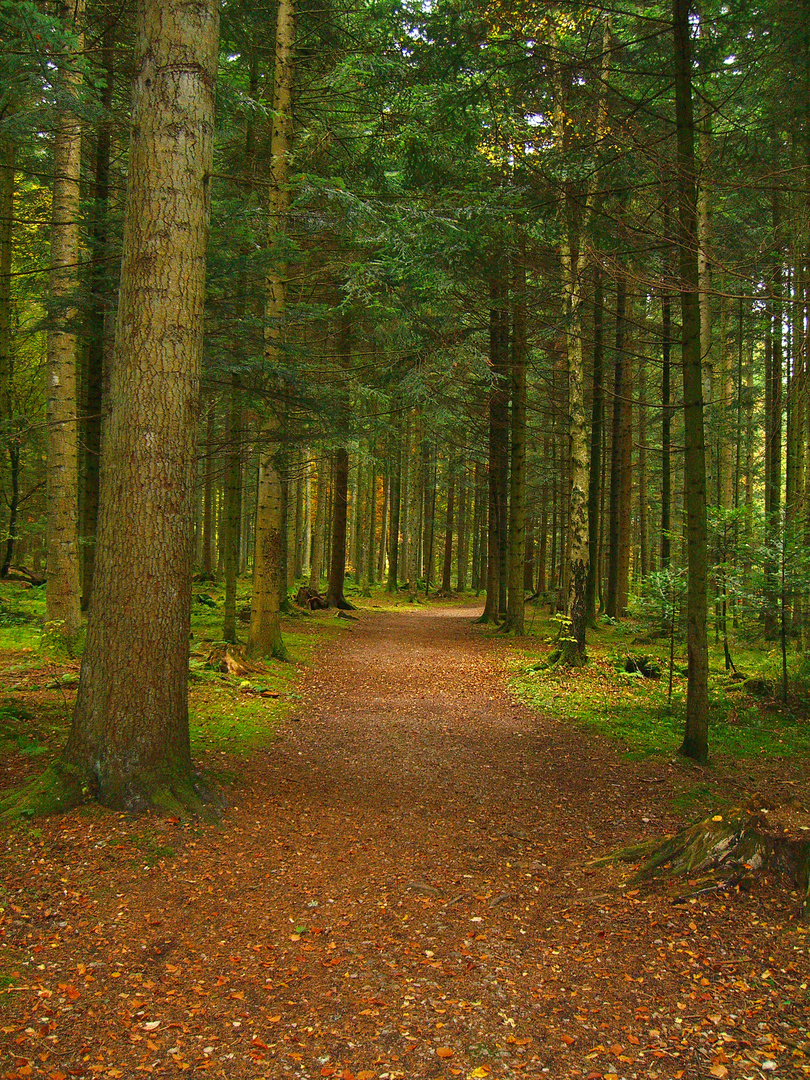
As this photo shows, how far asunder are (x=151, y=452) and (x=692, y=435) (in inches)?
214

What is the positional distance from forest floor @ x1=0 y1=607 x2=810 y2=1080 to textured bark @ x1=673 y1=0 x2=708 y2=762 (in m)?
1.04

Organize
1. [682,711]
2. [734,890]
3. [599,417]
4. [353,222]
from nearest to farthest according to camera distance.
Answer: [734,890] < [353,222] < [682,711] < [599,417]

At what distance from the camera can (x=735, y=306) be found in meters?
17.8

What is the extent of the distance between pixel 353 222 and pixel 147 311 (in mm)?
4203

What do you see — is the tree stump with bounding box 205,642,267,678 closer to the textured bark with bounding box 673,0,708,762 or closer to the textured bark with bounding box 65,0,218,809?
the textured bark with bounding box 65,0,218,809

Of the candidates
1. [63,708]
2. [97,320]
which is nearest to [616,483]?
[97,320]

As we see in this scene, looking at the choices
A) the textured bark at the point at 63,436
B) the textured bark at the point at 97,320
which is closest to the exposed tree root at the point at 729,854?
the textured bark at the point at 97,320

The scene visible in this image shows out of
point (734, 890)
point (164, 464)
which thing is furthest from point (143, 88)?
point (734, 890)

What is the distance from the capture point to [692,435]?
7.02 meters

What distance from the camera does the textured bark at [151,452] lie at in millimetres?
4711

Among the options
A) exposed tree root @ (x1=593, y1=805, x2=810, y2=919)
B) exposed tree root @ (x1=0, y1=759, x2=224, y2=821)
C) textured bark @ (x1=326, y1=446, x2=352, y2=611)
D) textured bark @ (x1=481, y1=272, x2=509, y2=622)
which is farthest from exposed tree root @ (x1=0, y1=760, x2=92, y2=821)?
textured bark @ (x1=481, y1=272, x2=509, y2=622)

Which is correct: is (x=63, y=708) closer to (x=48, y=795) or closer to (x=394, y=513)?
(x=48, y=795)

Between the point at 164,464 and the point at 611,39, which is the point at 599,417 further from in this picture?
the point at 164,464

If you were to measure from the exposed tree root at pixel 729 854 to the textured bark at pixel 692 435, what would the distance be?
2537 millimetres
